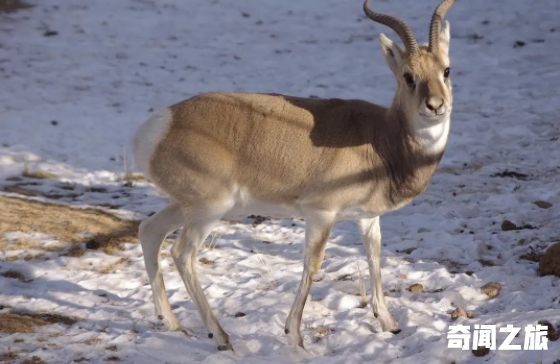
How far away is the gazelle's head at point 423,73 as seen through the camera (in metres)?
5.10

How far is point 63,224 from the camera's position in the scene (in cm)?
752

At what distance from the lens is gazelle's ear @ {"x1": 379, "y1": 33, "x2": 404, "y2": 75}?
5535 millimetres

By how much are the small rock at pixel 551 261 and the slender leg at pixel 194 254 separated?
2836 millimetres

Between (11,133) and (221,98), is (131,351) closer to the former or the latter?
(221,98)

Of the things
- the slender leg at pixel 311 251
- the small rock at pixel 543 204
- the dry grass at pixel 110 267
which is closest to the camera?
the slender leg at pixel 311 251

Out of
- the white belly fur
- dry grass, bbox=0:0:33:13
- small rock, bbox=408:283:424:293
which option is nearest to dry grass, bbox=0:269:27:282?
the white belly fur

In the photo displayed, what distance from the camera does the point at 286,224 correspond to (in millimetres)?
8156

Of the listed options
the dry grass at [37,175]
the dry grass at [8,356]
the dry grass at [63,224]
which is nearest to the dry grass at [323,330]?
the dry grass at [8,356]

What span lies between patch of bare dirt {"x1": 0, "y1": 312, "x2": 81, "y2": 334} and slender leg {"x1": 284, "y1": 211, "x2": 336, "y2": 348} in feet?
5.41

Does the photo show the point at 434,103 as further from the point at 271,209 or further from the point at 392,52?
the point at 271,209

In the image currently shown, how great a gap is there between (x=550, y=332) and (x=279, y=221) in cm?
370

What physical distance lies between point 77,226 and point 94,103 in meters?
5.06

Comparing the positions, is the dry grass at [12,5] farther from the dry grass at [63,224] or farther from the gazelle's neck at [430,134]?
the gazelle's neck at [430,134]

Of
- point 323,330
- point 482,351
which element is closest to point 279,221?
point 323,330
